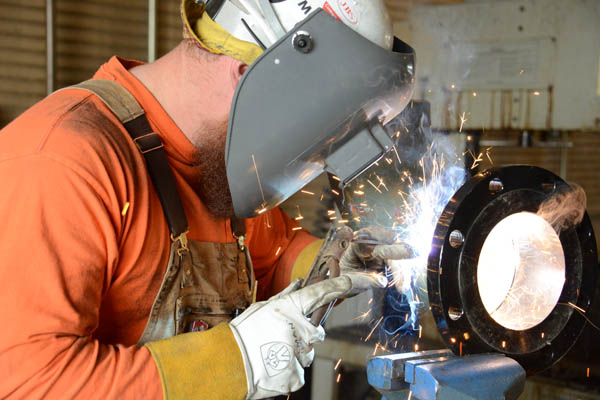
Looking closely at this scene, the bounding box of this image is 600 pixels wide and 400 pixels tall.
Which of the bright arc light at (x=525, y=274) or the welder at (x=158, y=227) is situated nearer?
the welder at (x=158, y=227)

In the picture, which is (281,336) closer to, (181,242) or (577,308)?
(181,242)

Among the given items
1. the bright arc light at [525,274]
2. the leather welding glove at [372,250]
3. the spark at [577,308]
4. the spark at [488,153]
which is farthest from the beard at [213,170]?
the spark at [488,153]

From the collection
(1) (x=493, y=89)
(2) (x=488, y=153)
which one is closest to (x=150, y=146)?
(1) (x=493, y=89)

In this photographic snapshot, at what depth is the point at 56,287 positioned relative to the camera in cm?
103

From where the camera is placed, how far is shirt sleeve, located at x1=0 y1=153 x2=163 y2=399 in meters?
1.01

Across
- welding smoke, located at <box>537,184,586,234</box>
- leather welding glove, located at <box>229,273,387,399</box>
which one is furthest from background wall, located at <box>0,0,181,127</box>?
welding smoke, located at <box>537,184,586,234</box>

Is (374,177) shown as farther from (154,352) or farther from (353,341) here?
(353,341)

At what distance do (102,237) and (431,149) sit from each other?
112 centimetres

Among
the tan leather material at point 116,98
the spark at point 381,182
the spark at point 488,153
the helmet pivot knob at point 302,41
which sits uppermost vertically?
the spark at point 488,153

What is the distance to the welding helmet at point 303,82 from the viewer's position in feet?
3.67

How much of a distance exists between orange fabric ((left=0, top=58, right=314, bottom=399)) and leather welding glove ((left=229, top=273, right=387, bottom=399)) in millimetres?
210

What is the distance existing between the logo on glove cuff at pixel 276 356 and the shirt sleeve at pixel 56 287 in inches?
9.1

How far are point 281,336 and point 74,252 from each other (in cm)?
46

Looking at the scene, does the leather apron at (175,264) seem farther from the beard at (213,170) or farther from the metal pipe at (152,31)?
the metal pipe at (152,31)
